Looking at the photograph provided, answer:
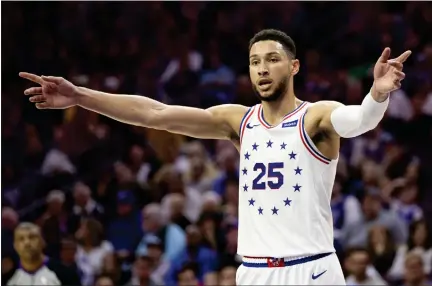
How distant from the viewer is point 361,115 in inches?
221

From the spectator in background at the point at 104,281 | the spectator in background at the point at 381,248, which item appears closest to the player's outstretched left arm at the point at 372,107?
the spectator in background at the point at 104,281

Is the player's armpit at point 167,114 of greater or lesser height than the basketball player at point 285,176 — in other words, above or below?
above

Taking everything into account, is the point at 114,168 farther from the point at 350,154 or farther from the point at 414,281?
the point at 414,281

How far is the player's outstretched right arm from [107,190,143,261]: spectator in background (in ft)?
15.6

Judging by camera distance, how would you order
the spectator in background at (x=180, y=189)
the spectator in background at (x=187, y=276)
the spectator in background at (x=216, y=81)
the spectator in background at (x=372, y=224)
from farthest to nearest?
the spectator in background at (x=216, y=81) < the spectator in background at (x=180, y=189) < the spectator in background at (x=372, y=224) < the spectator in background at (x=187, y=276)

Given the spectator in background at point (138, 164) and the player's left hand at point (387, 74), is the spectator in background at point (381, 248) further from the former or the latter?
the player's left hand at point (387, 74)

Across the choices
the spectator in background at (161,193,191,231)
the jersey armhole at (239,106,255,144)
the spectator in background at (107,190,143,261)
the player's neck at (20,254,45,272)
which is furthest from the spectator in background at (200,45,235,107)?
the jersey armhole at (239,106,255,144)

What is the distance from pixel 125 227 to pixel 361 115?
243 inches

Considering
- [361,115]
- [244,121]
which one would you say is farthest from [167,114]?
[361,115]

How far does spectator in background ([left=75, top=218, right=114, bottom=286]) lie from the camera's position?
10570 mm

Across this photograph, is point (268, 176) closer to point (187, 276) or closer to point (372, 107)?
point (372, 107)

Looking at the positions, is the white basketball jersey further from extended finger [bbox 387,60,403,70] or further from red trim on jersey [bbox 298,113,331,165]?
extended finger [bbox 387,60,403,70]

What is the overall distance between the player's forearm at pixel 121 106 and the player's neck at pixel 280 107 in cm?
76

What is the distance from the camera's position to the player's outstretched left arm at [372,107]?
216 inches
